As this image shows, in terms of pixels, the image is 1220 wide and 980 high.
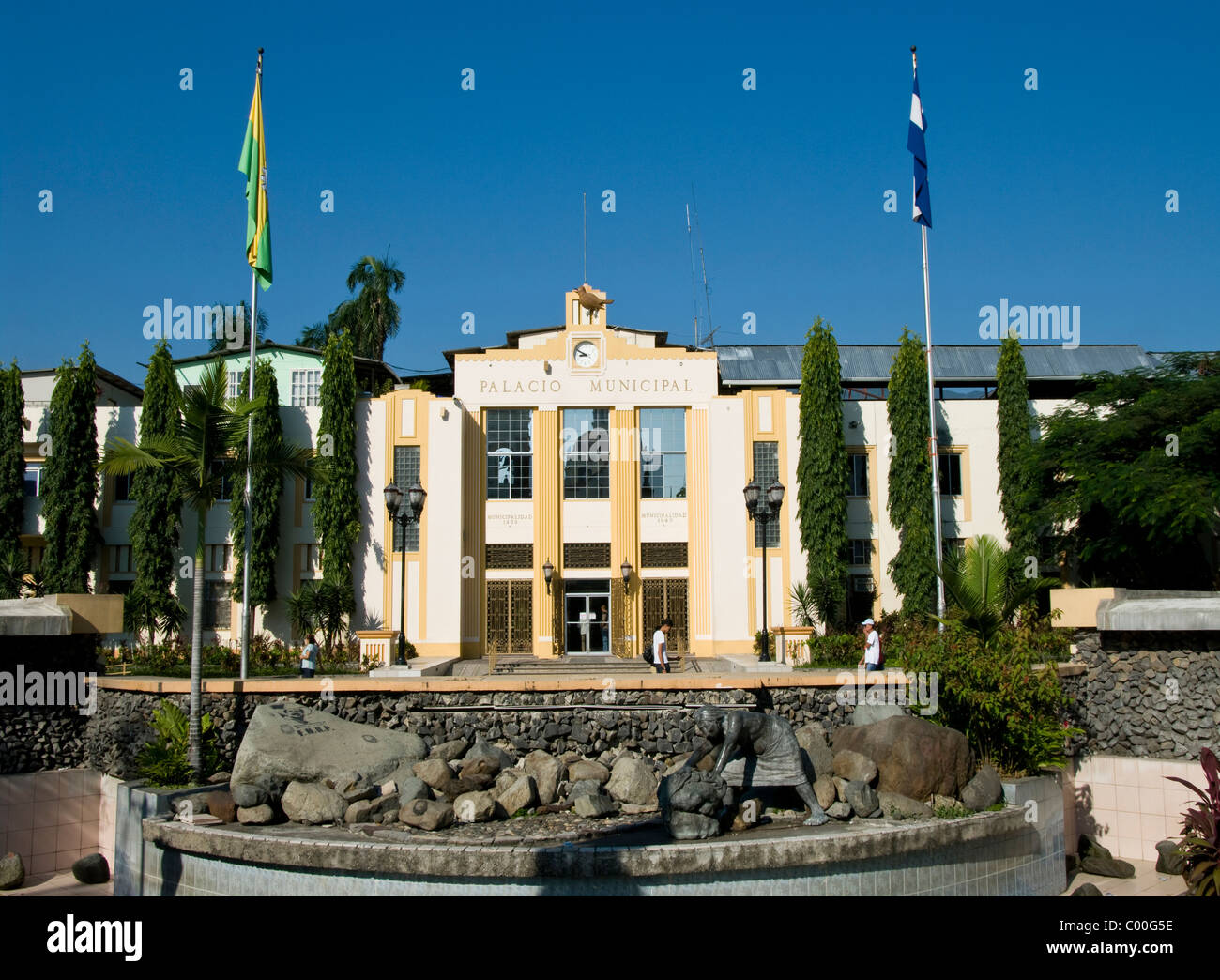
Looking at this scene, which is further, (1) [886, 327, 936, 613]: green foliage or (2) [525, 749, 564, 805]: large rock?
(1) [886, 327, 936, 613]: green foliage

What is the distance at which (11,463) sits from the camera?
2898 cm

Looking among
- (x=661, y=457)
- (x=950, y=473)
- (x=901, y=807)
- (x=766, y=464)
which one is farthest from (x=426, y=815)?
(x=950, y=473)

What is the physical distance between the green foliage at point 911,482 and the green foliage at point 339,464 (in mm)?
16132

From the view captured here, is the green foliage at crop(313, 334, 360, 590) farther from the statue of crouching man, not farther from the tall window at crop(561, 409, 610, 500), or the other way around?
the statue of crouching man

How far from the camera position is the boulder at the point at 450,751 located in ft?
48.7

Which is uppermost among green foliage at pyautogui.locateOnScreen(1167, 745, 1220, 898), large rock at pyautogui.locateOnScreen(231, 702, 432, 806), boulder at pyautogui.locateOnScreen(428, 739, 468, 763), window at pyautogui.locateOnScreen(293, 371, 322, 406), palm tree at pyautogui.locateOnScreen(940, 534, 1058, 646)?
window at pyautogui.locateOnScreen(293, 371, 322, 406)

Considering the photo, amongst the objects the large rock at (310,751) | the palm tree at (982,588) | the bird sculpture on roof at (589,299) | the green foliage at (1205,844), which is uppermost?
the bird sculpture on roof at (589,299)

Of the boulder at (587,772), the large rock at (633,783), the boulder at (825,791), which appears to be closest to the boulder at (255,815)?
the boulder at (587,772)

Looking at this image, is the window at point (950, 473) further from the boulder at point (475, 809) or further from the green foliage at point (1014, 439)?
the boulder at point (475, 809)

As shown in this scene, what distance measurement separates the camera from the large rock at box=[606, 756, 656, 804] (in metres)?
13.4

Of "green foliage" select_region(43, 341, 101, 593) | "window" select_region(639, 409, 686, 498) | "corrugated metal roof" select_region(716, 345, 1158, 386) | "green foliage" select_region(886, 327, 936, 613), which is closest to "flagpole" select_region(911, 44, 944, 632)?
"green foliage" select_region(886, 327, 936, 613)

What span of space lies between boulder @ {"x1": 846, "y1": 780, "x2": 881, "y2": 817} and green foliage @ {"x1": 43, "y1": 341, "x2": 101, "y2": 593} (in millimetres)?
23848

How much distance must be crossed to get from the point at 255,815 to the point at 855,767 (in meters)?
7.54

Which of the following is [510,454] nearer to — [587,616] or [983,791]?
[587,616]
